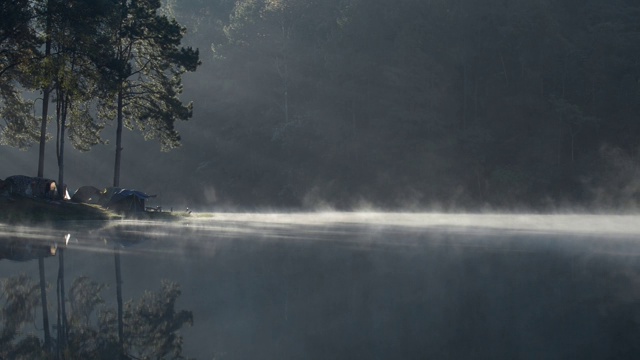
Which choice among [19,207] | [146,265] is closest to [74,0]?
[19,207]

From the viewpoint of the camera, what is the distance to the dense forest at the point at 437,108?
72.0m

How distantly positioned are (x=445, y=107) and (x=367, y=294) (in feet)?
223

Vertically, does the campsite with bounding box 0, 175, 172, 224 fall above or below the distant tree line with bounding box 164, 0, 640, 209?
below

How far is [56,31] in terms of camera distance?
37500 millimetres

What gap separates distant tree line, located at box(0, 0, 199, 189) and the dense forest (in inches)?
1309

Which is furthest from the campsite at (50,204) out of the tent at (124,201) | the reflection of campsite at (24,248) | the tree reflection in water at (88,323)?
the tree reflection in water at (88,323)

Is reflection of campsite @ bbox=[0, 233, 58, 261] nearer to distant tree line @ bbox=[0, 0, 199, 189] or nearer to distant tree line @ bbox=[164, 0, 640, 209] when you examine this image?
→ distant tree line @ bbox=[0, 0, 199, 189]

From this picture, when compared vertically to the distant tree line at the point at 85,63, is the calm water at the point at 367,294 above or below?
below

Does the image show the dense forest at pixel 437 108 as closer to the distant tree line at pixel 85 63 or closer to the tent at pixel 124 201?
the distant tree line at pixel 85 63

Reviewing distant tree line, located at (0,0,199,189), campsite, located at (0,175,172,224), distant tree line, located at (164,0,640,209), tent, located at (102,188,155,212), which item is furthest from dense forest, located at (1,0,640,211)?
campsite, located at (0,175,172,224)

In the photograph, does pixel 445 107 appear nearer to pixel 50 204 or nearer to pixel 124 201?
pixel 124 201

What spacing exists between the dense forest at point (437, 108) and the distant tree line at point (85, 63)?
33237 millimetres

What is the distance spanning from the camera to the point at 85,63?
40844mm

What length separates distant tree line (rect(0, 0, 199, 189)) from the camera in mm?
37156
